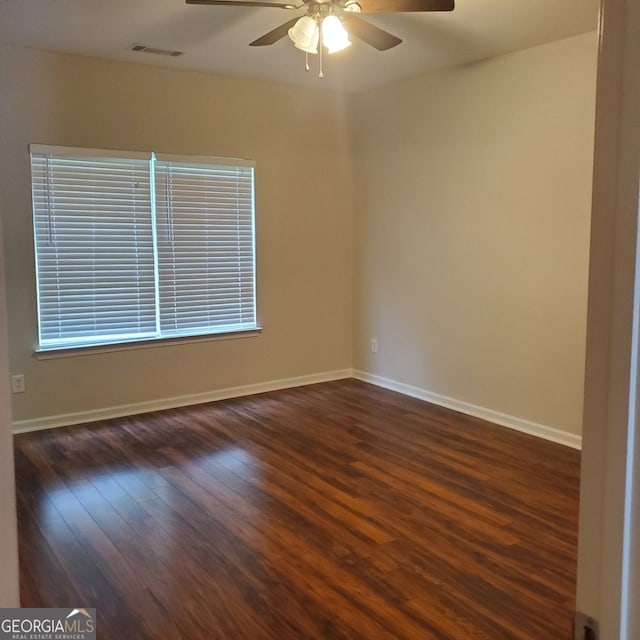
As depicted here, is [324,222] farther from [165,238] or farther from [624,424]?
[624,424]

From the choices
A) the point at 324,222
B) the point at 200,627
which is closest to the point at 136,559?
the point at 200,627

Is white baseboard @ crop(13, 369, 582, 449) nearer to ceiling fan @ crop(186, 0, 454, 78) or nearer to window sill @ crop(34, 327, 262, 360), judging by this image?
window sill @ crop(34, 327, 262, 360)

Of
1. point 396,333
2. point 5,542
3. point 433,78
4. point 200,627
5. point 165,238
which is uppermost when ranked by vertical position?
point 433,78

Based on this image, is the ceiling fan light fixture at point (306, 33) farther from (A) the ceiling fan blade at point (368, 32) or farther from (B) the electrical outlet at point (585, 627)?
(B) the electrical outlet at point (585, 627)

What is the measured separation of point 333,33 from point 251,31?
2.96 ft

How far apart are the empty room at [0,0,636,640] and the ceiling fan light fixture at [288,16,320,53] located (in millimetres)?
15

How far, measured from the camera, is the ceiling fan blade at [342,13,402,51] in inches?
118

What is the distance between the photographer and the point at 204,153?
4.70 m

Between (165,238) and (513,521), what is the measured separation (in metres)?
3.13

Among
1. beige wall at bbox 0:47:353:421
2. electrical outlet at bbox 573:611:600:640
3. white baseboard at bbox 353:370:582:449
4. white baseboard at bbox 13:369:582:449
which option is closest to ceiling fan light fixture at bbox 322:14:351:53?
beige wall at bbox 0:47:353:421

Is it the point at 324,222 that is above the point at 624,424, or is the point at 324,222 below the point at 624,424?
above

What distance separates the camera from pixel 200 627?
2.10 m

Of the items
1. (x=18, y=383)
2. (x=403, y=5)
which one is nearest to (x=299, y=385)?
(x=18, y=383)

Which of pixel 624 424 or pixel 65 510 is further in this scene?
pixel 65 510
